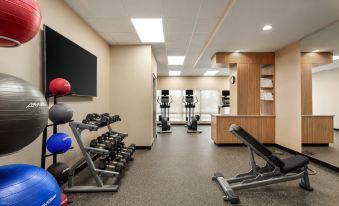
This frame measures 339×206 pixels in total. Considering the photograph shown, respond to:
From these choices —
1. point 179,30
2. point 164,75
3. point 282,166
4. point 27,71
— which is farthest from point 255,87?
point 164,75

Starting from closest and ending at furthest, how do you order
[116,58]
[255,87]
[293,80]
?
1. [293,80]
2. [116,58]
3. [255,87]

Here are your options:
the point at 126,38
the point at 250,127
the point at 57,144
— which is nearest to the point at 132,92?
the point at 126,38

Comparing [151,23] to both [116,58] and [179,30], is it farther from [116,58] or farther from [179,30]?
[116,58]

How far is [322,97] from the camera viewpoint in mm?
3932

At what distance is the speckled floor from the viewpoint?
2.41m

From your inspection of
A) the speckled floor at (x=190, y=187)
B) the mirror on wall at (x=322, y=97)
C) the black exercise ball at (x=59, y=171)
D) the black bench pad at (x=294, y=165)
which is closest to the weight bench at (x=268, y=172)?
the black bench pad at (x=294, y=165)

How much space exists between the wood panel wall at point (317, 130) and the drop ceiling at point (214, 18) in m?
1.95

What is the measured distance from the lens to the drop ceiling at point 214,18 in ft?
9.83

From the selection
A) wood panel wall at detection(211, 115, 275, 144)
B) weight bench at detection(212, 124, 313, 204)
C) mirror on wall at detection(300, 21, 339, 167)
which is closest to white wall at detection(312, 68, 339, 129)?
mirror on wall at detection(300, 21, 339, 167)

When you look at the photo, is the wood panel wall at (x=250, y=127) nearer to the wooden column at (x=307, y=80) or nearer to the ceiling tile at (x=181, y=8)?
the wooden column at (x=307, y=80)

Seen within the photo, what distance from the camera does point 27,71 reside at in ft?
7.20

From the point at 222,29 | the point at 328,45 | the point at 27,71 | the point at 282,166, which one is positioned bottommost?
the point at 282,166

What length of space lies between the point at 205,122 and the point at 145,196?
900 centimetres

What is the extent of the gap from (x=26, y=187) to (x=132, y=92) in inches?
163
